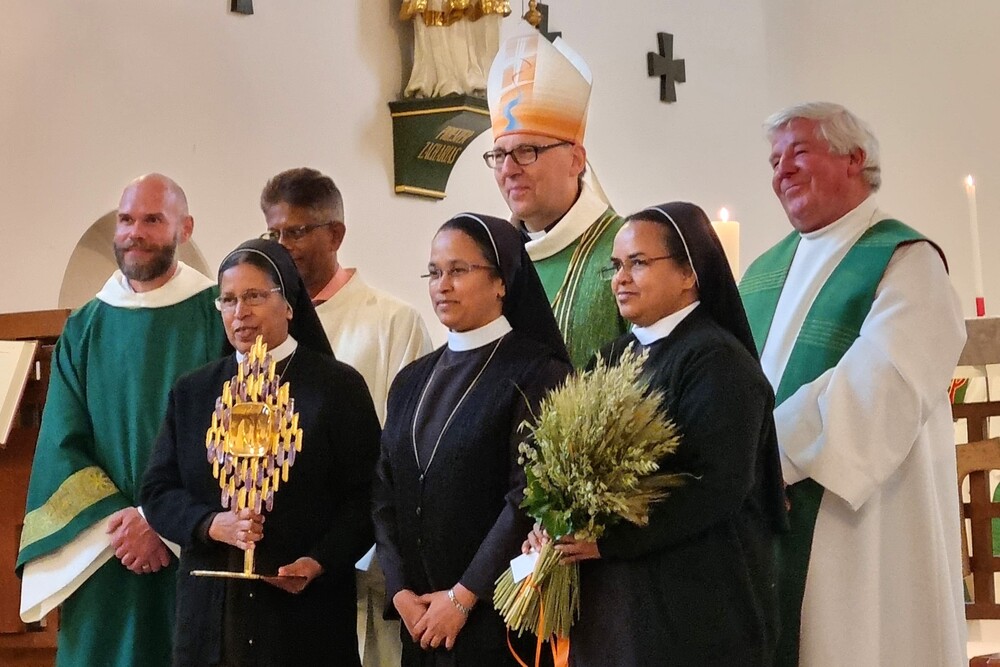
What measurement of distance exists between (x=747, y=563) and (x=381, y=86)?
5816mm

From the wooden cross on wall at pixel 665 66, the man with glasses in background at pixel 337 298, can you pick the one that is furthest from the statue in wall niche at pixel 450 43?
the man with glasses in background at pixel 337 298

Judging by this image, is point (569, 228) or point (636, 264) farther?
point (569, 228)

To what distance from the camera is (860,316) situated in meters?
4.35

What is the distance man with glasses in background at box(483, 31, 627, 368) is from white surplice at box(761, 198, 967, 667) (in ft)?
2.21

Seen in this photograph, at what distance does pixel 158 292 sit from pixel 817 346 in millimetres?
2213

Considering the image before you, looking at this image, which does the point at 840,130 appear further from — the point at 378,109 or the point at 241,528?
the point at 378,109

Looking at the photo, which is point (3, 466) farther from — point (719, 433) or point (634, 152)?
point (634, 152)

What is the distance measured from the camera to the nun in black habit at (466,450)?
3.75m

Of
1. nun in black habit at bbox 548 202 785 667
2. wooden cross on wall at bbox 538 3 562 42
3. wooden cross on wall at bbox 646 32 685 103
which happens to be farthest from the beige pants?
wooden cross on wall at bbox 646 32 685 103

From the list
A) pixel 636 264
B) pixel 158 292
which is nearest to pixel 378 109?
pixel 158 292

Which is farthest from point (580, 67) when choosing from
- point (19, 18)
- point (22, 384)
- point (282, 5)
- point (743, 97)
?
point (743, 97)

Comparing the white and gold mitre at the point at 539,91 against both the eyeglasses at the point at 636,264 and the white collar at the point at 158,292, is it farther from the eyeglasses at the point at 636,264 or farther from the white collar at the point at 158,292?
the white collar at the point at 158,292

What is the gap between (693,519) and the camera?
3.38 meters

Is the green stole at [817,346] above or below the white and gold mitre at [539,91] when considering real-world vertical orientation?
below
